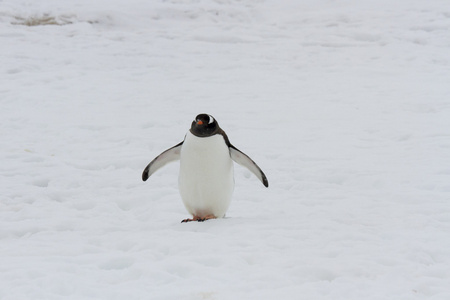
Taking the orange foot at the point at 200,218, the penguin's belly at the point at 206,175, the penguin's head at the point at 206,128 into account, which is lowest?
the orange foot at the point at 200,218

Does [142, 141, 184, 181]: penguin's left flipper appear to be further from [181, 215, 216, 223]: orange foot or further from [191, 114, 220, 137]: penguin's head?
[181, 215, 216, 223]: orange foot

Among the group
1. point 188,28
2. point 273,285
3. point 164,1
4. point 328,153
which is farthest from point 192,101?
point 164,1

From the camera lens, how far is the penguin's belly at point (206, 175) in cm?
434

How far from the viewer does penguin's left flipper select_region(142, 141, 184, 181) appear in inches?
182

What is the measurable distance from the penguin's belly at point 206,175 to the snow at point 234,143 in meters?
0.27

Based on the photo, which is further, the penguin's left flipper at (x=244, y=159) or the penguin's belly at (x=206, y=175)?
the penguin's left flipper at (x=244, y=159)

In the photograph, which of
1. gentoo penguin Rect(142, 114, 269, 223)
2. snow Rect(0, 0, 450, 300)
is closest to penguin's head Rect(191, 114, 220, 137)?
gentoo penguin Rect(142, 114, 269, 223)

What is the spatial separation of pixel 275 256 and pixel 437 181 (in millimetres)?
2765

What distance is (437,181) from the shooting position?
5531 millimetres

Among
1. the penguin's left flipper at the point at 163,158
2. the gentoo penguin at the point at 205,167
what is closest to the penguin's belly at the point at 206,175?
the gentoo penguin at the point at 205,167

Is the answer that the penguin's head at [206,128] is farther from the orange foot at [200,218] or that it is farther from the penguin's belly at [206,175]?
the orange foot at [200,218]

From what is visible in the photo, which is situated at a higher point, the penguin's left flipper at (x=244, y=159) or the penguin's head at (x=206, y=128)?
the penguin's head at (x=206, y=128)

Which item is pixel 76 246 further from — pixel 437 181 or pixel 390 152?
pixel 390 152

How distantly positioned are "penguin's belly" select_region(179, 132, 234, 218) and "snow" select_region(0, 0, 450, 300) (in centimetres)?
27
